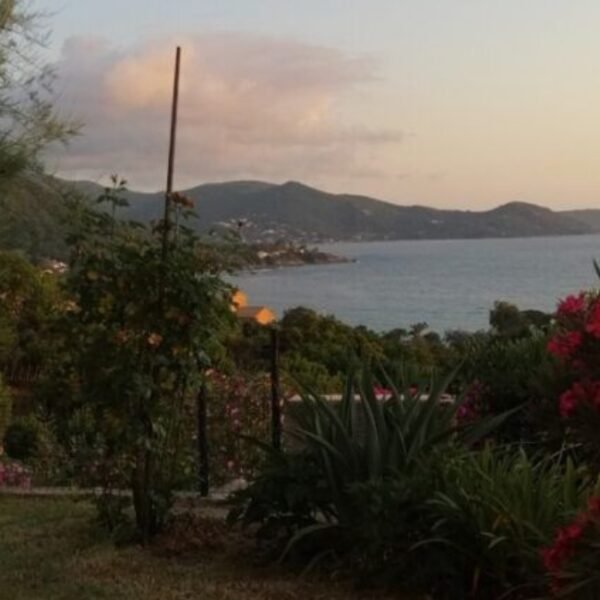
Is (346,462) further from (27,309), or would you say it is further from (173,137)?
(27,309)

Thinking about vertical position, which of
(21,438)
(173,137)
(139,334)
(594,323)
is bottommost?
(21,438)

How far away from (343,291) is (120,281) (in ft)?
241

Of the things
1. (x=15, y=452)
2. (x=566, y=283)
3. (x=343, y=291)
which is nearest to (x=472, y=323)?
(x=566, y=283)

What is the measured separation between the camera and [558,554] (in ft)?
13.1

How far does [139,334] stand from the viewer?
6.61 meters

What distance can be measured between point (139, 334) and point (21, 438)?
6.80m

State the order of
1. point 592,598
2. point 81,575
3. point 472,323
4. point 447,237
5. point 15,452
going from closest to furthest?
point 592,598
point 81,575
point 15,452
point 472,323
point 447,237

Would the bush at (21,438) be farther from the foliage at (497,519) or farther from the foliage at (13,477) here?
the foliage at (497,519)

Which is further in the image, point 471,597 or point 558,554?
point 471,597

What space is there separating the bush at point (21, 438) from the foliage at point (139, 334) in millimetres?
6047

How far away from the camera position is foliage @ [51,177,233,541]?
658 cm

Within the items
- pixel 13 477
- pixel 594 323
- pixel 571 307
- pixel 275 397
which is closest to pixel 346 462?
pixel 571 307

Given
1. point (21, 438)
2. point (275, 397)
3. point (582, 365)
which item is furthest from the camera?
point (21, 438)

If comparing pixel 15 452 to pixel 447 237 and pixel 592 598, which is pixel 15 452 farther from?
pixel 447 237
